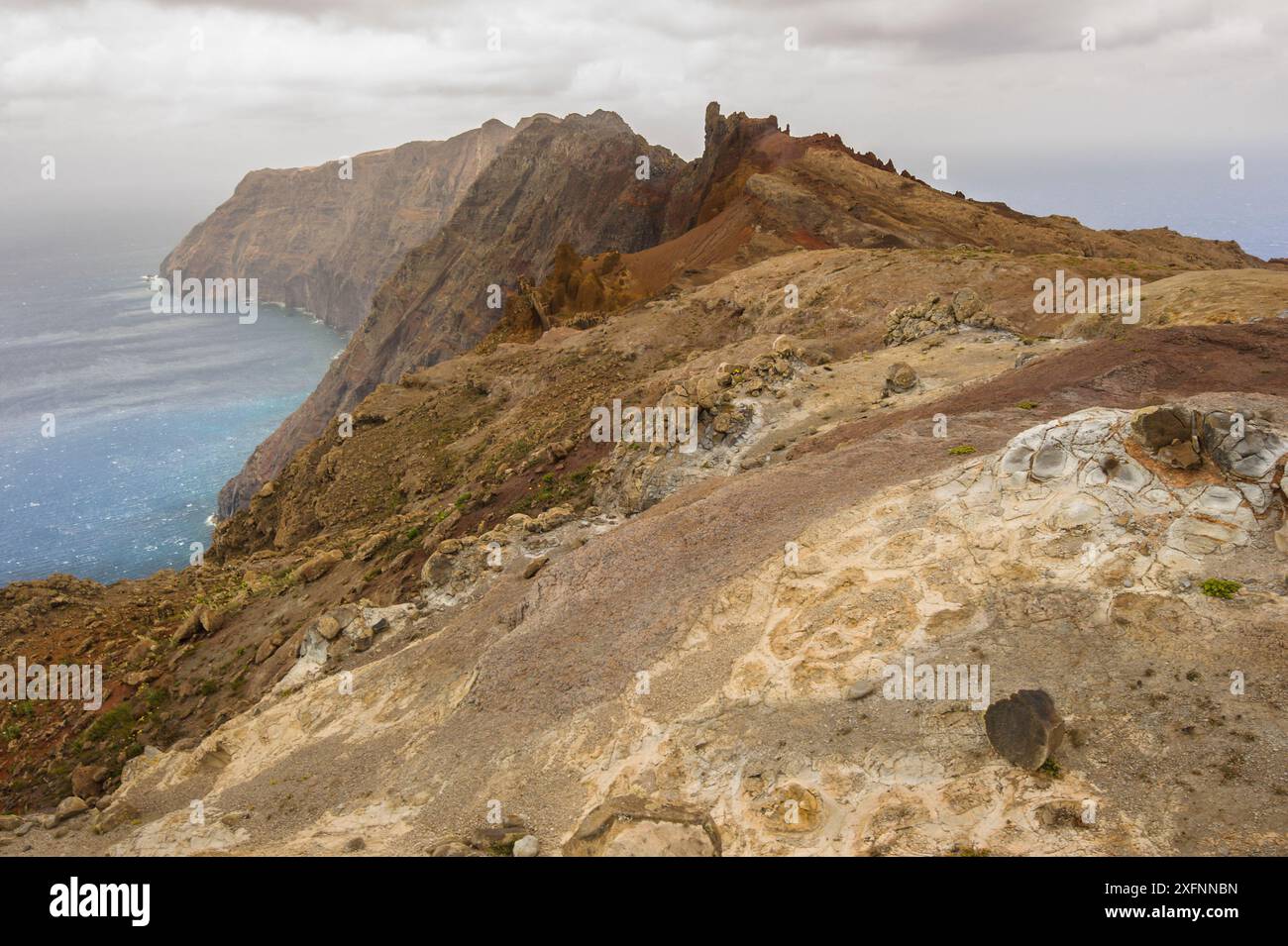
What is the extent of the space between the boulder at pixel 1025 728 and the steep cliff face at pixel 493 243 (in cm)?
7113

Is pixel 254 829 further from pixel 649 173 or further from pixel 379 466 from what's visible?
pixel 649 173

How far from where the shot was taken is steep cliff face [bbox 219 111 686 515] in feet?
255

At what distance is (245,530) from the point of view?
1660 inches

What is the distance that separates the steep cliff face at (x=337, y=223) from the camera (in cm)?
16200

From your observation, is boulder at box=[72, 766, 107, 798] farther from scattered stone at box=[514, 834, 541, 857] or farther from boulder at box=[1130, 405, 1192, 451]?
boulder at box=[1130, 405, 1192, 451]

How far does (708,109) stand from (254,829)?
68608 mm

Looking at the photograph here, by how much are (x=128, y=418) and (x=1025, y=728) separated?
108266mm

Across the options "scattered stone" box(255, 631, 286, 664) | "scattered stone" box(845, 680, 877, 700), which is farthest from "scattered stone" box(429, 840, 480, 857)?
"scattered stone" box(255, 631, 286, 664)

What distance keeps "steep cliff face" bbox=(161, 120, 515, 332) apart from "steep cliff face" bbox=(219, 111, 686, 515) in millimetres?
63963

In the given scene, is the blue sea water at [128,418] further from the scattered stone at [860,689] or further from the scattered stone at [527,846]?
the scattered stone at [860,689]

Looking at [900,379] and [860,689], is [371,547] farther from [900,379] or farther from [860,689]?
[860,689]

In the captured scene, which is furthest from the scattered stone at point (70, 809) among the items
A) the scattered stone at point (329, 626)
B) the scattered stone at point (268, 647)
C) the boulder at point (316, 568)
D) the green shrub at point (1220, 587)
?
the green shrub at point (1220, 587)

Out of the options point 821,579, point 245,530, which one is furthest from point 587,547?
point 245,530
